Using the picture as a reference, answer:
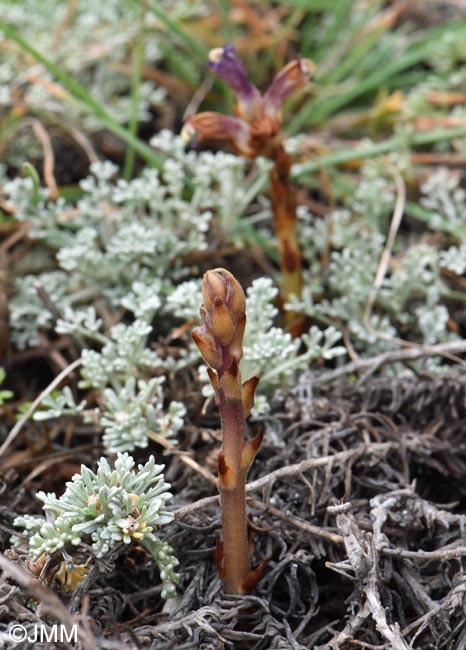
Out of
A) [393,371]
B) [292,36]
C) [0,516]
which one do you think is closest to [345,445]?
[393,371]

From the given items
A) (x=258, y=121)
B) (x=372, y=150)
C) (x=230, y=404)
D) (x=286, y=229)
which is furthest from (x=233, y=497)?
(x=372, y=150)

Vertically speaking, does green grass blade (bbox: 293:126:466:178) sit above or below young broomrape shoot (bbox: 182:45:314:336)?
above

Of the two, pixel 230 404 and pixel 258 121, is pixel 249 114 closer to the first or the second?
pixel 258 121

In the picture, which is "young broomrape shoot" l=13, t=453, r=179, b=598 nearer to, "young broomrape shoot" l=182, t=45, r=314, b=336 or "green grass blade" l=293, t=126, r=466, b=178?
"young broomrape shoot" l=182, t=45, r=314, b=336

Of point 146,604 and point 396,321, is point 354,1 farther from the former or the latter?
point 146,604

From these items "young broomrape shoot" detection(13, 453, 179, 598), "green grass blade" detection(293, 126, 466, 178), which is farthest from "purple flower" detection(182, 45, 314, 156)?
"young broomrape shoot" detection(13, 453, 179, 598)
